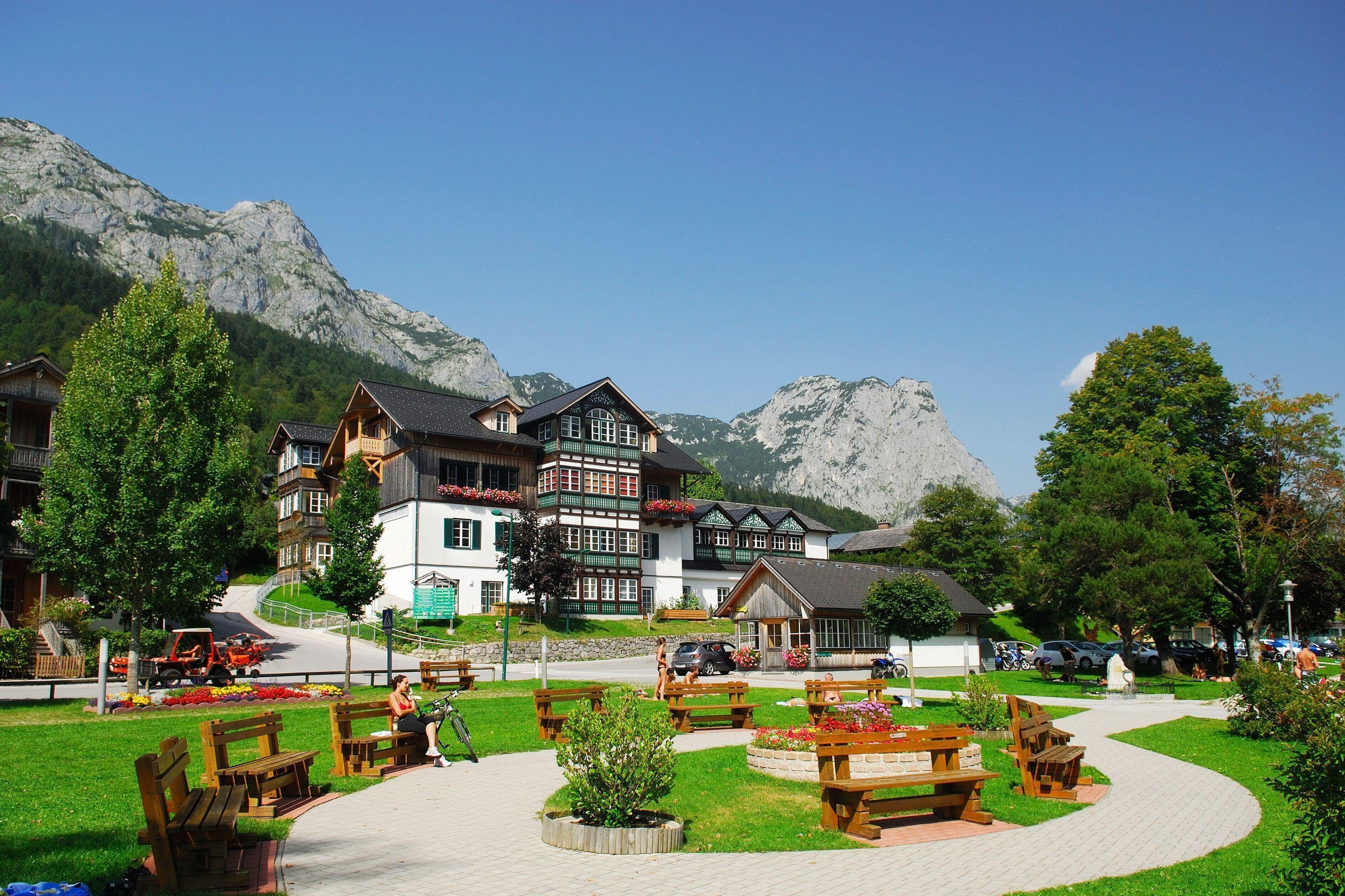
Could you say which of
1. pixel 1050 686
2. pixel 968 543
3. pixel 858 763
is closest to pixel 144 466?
pixel 858 763

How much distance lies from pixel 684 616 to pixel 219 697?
115ft

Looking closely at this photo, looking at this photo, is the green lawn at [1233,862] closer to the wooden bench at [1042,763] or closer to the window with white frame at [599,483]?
the wooden bench at [1042,763]

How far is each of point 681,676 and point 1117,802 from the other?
23.6 meters

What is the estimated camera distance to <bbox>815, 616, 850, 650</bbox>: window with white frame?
134 feet

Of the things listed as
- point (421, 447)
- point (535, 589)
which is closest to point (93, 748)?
point (535, 589)

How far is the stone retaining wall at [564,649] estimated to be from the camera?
39.9 m

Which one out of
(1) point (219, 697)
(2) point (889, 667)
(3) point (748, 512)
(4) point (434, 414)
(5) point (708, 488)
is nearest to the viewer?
(1) point (219, 697)

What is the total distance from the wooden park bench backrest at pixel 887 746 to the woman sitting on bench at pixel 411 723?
6.07 m

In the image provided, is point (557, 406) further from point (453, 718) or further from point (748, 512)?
point (453, 718)

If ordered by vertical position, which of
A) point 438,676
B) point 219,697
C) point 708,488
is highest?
point 708,488

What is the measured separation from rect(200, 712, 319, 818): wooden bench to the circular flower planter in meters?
3.12

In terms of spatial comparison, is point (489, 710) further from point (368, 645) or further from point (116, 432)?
point (368, 645)

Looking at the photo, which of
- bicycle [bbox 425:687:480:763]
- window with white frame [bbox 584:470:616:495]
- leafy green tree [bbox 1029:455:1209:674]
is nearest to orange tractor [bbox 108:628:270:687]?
bicycle [bbox 425:687:480:763]

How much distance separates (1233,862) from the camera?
8.82 m
